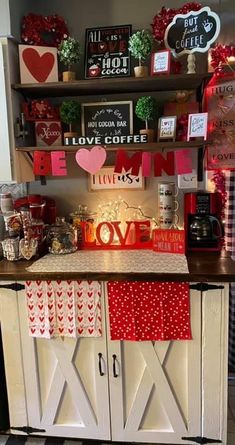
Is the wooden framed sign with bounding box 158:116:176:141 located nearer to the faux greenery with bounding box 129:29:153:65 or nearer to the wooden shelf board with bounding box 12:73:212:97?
the wooden shelf board with bounding box 12:73:212:97

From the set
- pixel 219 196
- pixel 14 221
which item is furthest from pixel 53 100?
pixel 219 196

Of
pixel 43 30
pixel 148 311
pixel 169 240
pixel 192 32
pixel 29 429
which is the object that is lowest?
pixel 29 429

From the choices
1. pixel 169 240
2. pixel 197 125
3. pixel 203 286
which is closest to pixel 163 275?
pixel 203 286

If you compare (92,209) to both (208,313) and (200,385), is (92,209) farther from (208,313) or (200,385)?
(200,385)

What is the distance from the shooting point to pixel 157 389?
174 centimetres

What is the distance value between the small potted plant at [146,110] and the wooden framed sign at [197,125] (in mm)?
220

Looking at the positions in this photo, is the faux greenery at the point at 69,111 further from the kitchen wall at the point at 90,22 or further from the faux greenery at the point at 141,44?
the faux greenery at the point at 141,44

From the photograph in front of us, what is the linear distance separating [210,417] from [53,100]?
6.44 ft

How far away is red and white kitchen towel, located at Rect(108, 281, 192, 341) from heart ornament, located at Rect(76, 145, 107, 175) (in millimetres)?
664

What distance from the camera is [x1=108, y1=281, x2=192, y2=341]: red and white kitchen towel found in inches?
65.8

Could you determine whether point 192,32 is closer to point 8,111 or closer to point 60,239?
point 8,111

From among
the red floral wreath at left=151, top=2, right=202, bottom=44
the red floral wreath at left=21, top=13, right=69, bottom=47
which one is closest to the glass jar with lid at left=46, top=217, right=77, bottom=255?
the red floral wreath at left=21, top=13, right=69, bottom=47

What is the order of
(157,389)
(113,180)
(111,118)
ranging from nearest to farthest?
(157,389), (111,118), (113,180)

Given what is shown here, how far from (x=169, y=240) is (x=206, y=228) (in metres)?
0.23
